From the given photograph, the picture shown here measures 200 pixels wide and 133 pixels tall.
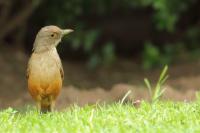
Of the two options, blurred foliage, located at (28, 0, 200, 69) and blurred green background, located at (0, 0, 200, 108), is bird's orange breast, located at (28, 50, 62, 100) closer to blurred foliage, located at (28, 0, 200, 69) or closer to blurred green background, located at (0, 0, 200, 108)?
blurred green background, located at (0, 0, 200, 108)

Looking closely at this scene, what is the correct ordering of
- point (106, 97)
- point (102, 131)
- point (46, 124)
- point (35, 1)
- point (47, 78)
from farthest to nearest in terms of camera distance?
point (35, 1) → point (106, 97) → point (47, 78) → point (46, 124) → point (102, 131)

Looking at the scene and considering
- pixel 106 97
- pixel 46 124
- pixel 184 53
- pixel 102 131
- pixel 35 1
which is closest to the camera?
pixel 102 131

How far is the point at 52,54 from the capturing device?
30.7 ft

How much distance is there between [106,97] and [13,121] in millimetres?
3990

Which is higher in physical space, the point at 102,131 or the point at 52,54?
the point at 52,54

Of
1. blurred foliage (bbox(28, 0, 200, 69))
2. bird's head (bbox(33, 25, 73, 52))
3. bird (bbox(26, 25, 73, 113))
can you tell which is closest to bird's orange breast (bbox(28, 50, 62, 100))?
bird (bbox(26, 25, 73, 113))

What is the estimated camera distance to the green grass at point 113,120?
736 cm

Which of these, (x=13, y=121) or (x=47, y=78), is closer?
(x=13, y=121)

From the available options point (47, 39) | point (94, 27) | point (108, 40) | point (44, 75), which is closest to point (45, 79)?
point (44, 75)

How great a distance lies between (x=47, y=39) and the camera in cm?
955

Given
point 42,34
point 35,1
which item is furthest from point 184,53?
point 42,34

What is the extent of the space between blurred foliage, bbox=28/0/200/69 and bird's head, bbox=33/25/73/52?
5764 mm

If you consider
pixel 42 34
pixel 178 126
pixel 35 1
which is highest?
pixel 35 1

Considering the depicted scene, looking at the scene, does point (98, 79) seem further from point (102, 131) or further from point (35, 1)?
point (102, 131)
